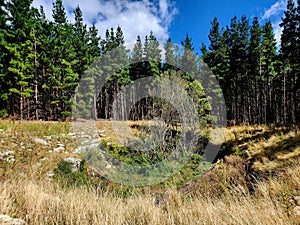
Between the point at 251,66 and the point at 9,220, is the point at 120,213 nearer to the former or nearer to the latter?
the point at 9,220

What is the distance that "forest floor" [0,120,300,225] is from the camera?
2.24 m

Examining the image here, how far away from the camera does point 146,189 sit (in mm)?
6191

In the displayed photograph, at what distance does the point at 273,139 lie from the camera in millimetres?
9438

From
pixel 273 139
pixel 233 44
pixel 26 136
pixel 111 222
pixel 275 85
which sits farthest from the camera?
pixel 275 85

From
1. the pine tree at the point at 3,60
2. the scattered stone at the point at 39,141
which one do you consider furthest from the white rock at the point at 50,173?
the pine tree at the point at 3,60

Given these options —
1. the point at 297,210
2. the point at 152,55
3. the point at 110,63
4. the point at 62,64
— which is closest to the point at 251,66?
the point at 152,55

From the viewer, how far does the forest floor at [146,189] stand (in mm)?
2242

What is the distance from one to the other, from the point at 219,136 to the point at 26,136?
36.4 feet

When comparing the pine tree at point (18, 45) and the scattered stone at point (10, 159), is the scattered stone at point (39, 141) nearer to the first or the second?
the scattered stone at point (10, 159)

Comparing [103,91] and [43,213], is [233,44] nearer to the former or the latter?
[103,91]

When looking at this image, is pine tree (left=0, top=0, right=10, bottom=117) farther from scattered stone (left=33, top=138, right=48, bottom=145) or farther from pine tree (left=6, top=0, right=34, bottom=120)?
scattered stone (left=33, top=138, right=48, bottom=145)

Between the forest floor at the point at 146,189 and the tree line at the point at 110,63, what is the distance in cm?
903

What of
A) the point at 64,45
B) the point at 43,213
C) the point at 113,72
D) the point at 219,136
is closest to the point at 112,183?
the point at 43,213

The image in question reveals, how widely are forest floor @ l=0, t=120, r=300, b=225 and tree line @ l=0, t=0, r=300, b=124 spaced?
29.6 feet
